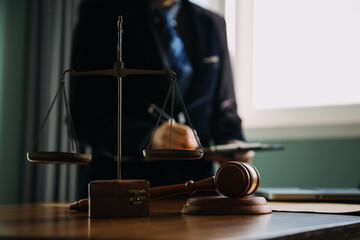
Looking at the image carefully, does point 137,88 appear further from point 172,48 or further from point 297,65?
point 297,65

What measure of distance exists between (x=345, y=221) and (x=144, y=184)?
312 millimetres

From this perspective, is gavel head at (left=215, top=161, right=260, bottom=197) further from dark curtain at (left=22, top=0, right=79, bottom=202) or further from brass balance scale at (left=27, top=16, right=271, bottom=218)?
dark curtain at (left=22, top=0, right=79, bottom=202)

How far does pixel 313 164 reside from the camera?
7.89 feet

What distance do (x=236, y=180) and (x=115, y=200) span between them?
0.20m

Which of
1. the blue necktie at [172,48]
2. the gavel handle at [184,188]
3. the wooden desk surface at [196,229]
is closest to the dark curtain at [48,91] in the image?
the blue necktie at [172,48]

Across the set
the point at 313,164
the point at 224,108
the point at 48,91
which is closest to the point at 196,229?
the point at 224,108

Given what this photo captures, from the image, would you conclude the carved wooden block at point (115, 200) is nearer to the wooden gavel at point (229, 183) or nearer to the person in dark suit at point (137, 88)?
the wooden gavel at point (229, 183)

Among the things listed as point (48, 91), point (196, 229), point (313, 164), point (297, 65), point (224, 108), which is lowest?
point (313, 164)

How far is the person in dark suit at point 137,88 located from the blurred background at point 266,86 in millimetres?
636

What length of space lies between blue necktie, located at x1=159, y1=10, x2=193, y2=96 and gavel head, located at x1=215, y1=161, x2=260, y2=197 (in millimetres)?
1074

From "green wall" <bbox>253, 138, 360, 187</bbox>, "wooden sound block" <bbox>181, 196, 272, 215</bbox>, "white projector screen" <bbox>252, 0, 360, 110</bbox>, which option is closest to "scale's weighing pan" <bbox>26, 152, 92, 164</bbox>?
"wooden sound block" <bbox>181, 196, 272, 215</bbox>

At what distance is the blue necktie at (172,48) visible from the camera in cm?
187

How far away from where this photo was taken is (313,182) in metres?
2.39

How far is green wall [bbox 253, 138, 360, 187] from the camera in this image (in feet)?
7.62
